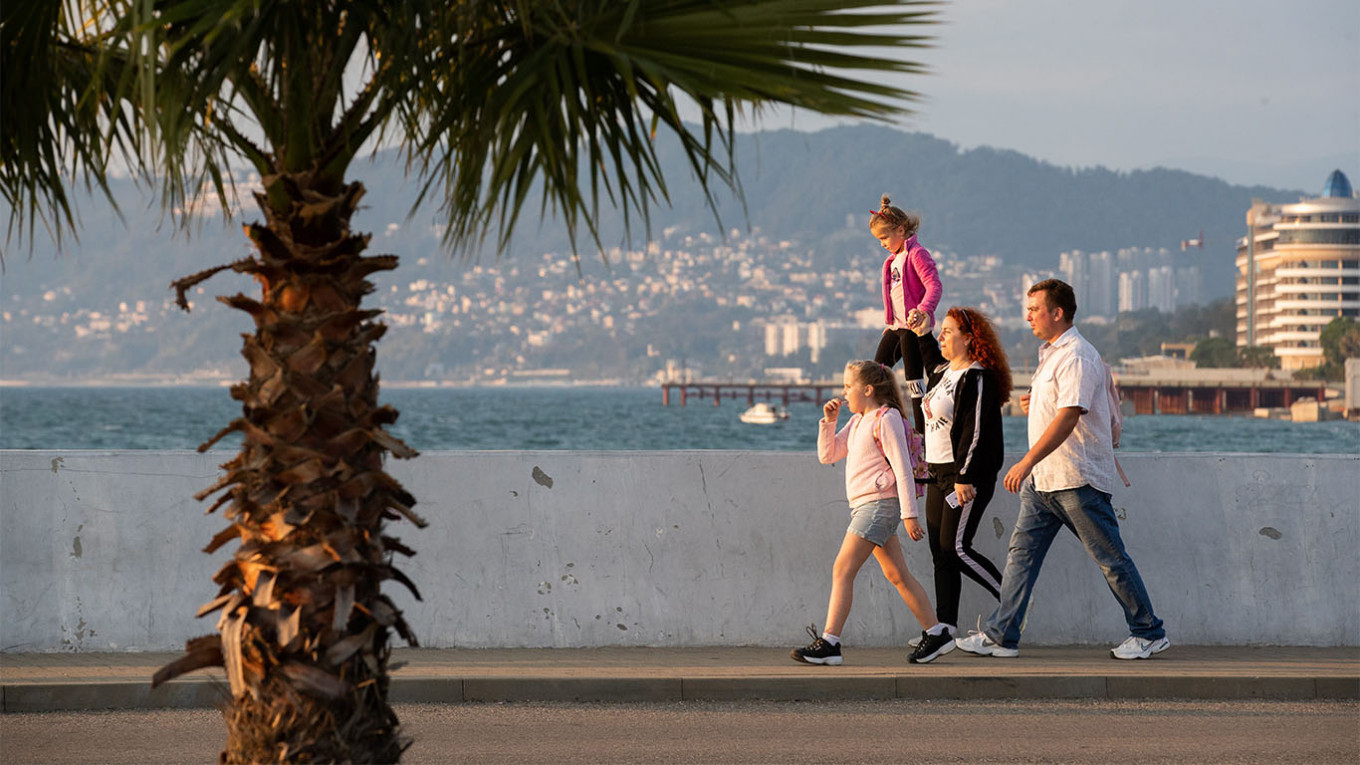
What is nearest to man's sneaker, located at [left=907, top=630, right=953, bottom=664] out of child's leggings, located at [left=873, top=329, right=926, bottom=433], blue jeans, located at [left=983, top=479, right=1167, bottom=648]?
blue jeans, located at [left=983, top=479, right=1167, bottom=648]

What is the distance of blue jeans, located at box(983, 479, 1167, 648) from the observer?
8.37 metres

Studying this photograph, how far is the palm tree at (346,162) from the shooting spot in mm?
4035

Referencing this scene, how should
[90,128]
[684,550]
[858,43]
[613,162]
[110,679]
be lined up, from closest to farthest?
Result: 1. [858,43]
2. [613,162]
3. [90,128]
4. [110,679]
5. [684,550]

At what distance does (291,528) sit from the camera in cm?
443

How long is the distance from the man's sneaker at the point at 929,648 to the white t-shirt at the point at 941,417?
939mm

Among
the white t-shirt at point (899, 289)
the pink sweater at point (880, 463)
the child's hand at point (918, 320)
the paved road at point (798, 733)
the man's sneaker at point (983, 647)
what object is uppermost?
the white t-shirt at point (899, 289)

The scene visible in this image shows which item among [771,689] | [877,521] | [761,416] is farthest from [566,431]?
[771,689]

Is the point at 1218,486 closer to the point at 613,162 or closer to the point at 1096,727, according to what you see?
the point at 1096,727

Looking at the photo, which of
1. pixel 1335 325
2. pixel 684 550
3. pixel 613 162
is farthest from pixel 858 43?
pixel 1335 325

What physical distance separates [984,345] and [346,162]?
4849 millimetres

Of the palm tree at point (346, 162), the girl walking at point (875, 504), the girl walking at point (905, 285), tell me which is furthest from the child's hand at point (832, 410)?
the palm tree at point (346, 162)

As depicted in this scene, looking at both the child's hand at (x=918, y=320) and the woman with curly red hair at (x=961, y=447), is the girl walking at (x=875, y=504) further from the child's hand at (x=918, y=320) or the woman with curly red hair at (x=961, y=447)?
the child's hand at (x=918, y=320)

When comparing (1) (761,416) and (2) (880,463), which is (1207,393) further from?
(2) (880,463)

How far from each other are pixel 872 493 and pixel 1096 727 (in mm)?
1764
